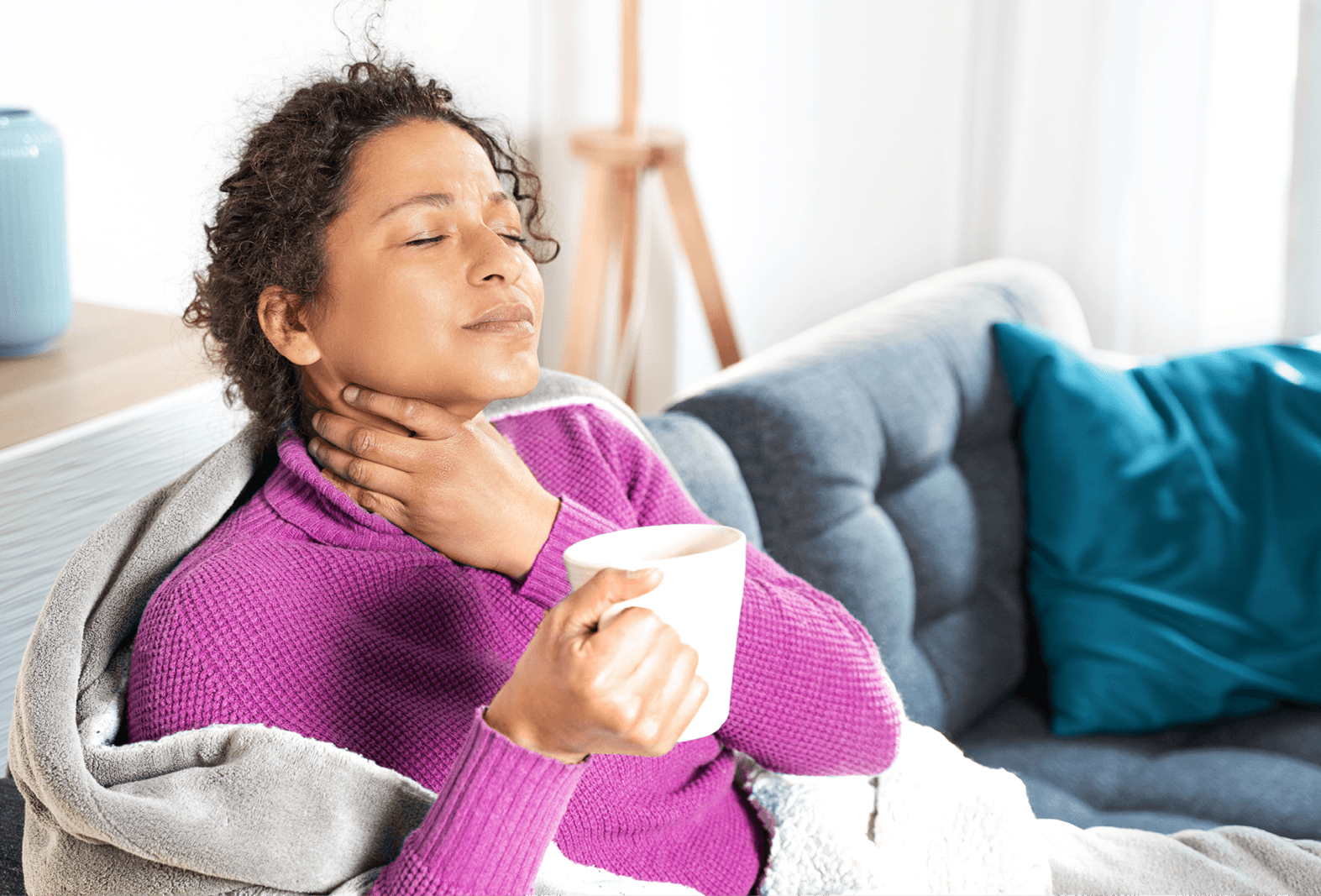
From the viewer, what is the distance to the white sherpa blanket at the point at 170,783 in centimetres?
79

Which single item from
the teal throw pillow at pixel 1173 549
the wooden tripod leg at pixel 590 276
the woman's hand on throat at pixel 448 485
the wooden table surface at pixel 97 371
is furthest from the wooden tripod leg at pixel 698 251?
the woman's hand on throat at pixel 448 485

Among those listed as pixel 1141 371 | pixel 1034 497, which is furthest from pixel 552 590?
pixel 1141 371

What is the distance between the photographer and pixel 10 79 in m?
1.57

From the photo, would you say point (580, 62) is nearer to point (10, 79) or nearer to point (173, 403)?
point (10, 79)

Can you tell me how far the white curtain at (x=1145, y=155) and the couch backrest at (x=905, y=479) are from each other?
Answer: 1129 mm

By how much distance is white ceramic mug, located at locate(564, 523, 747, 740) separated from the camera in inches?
25.9

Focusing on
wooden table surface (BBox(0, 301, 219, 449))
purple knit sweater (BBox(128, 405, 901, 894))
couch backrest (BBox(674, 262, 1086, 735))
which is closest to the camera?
purple knit sweater (BBox(128, 405, 901, 894))

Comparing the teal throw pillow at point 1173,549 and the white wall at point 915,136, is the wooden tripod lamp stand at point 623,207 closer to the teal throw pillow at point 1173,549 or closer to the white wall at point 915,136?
the white wall at point 915,136

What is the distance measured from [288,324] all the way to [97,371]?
0.41 m

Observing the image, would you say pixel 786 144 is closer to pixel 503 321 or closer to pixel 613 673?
pixel 503 321

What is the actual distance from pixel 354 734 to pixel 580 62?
7.52ft

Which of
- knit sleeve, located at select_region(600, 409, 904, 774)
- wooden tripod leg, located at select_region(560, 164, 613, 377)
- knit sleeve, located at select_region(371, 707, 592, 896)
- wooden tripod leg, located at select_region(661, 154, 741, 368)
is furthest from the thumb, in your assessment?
wooden tripod leg, located at select_region(661, 154, 741, 368)

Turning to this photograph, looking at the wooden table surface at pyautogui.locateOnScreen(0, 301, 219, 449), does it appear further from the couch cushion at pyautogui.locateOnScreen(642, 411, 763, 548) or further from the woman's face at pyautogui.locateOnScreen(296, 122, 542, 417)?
the couch cushion at pyautogui.locateOnScreen(642, 411, 763, 548)

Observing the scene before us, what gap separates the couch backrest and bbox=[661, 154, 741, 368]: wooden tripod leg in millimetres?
838
